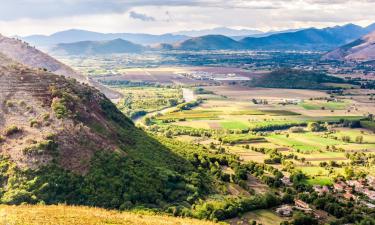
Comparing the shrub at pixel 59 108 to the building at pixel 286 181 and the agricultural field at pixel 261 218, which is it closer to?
the agricultural field at pixel 261 218

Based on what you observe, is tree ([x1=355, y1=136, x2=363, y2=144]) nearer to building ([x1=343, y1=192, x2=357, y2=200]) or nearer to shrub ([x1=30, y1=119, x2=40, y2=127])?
building ([x1=343, y1=192, x2=357, y2=200])

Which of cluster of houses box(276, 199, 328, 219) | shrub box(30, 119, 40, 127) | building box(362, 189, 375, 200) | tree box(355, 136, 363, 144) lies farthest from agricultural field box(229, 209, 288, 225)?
tree box(355, 136, 363, 144)

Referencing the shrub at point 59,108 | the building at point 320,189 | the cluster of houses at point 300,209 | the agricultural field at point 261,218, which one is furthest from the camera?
the building at point 320,189

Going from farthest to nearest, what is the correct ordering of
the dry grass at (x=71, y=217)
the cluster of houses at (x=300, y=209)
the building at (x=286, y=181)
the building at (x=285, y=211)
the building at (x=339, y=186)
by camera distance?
the building at (x=286, y=181)
the building at (x=339, y=186)
the cluster of houses at (x=300, y=209)
the building at (x=285, y=211)
the dry grass at (x=71, y=217)

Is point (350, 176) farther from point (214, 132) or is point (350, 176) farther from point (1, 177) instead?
point (1, 177)

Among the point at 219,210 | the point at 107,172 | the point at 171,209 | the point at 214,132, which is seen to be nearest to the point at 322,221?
the point at 219,210

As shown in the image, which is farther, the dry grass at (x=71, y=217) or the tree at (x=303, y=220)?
the tree at (x=303, y=220)

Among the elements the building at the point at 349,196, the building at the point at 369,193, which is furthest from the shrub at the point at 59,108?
the building at the point at 369,193
